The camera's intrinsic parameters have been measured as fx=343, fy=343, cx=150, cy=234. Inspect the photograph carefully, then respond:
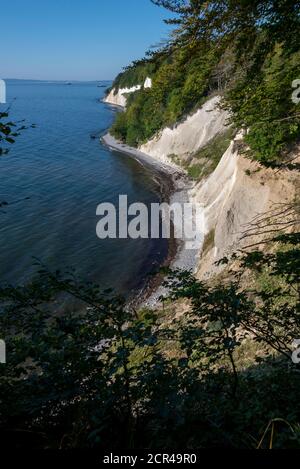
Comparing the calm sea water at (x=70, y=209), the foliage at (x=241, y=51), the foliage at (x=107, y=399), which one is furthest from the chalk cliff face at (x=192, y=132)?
the foliage at (x=107, y=399)

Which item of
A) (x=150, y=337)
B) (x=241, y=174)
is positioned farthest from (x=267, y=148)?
(x=150, y=337)

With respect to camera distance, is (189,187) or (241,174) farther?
(189,187)

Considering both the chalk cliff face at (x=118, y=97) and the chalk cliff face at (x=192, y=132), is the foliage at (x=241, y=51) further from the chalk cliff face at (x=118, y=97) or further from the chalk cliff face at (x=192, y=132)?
the chalk cliff face at (x=118, y=97)

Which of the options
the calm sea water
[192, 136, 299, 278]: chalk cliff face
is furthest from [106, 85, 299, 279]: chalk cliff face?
the calm sea water

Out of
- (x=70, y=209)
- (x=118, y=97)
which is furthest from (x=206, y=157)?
(x=118, y=97)

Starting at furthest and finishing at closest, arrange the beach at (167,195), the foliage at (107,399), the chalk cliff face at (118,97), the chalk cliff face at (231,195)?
the chalk cliff face at (118,97) → the beach at (167,195) → the chalk cliff face at (231,195) → the foliage at (107,399)
